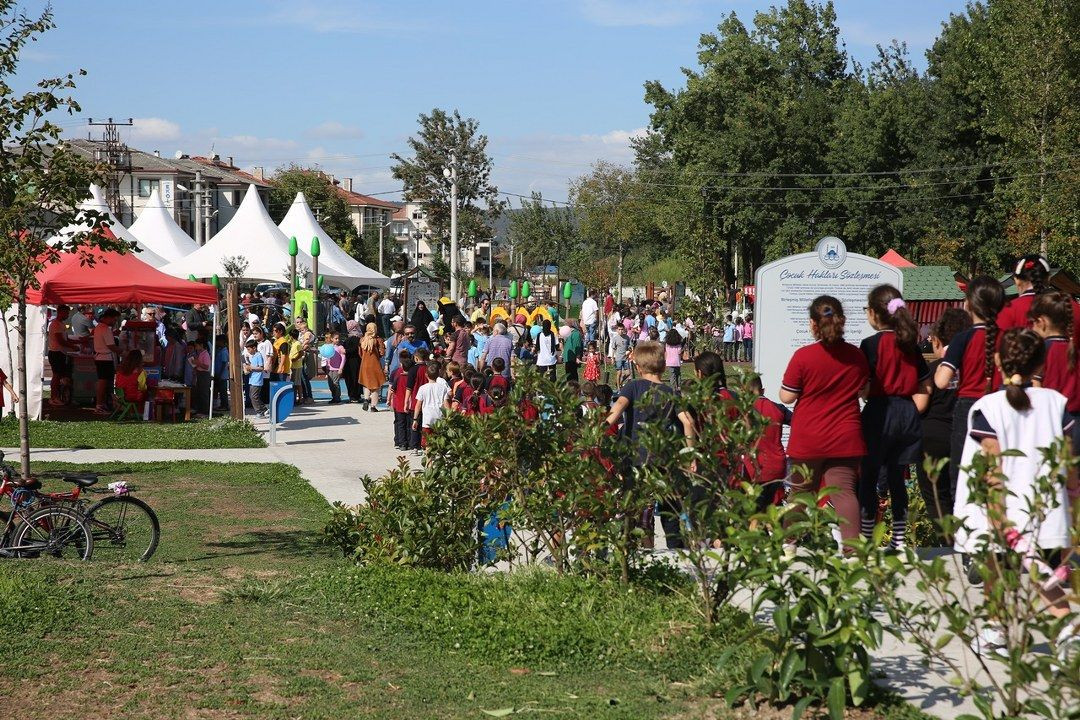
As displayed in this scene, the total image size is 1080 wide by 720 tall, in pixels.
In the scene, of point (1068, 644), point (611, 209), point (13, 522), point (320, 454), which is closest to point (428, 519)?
point (13, 522)

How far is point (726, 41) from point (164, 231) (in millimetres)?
35200

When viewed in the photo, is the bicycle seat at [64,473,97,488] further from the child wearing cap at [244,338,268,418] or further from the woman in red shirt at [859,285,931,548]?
the child wearing cap at [244,338,268,418]

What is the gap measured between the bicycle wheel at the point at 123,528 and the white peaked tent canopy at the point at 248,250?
22.4 meters

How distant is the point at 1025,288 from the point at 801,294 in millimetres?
3537

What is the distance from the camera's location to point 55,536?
8.54 meters

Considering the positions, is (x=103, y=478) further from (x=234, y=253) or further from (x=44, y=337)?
(x=234, y=253)

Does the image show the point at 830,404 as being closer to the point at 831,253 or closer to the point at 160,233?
the point at 831,253

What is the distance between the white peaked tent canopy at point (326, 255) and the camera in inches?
1407

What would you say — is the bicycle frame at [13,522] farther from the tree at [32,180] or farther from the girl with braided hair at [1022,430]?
the girl with braided hair at [1022,430]

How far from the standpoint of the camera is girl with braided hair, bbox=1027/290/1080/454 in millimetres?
6383

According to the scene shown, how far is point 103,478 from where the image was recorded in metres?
13.3

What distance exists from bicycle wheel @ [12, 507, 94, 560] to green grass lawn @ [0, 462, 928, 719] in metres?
0.30

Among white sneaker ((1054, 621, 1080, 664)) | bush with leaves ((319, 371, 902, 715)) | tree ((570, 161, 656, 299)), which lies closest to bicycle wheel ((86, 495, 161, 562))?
bush with leaves ((319, 371, 902, 715))

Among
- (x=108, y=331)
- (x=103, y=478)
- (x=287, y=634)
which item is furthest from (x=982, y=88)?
(x=287, y=634)
